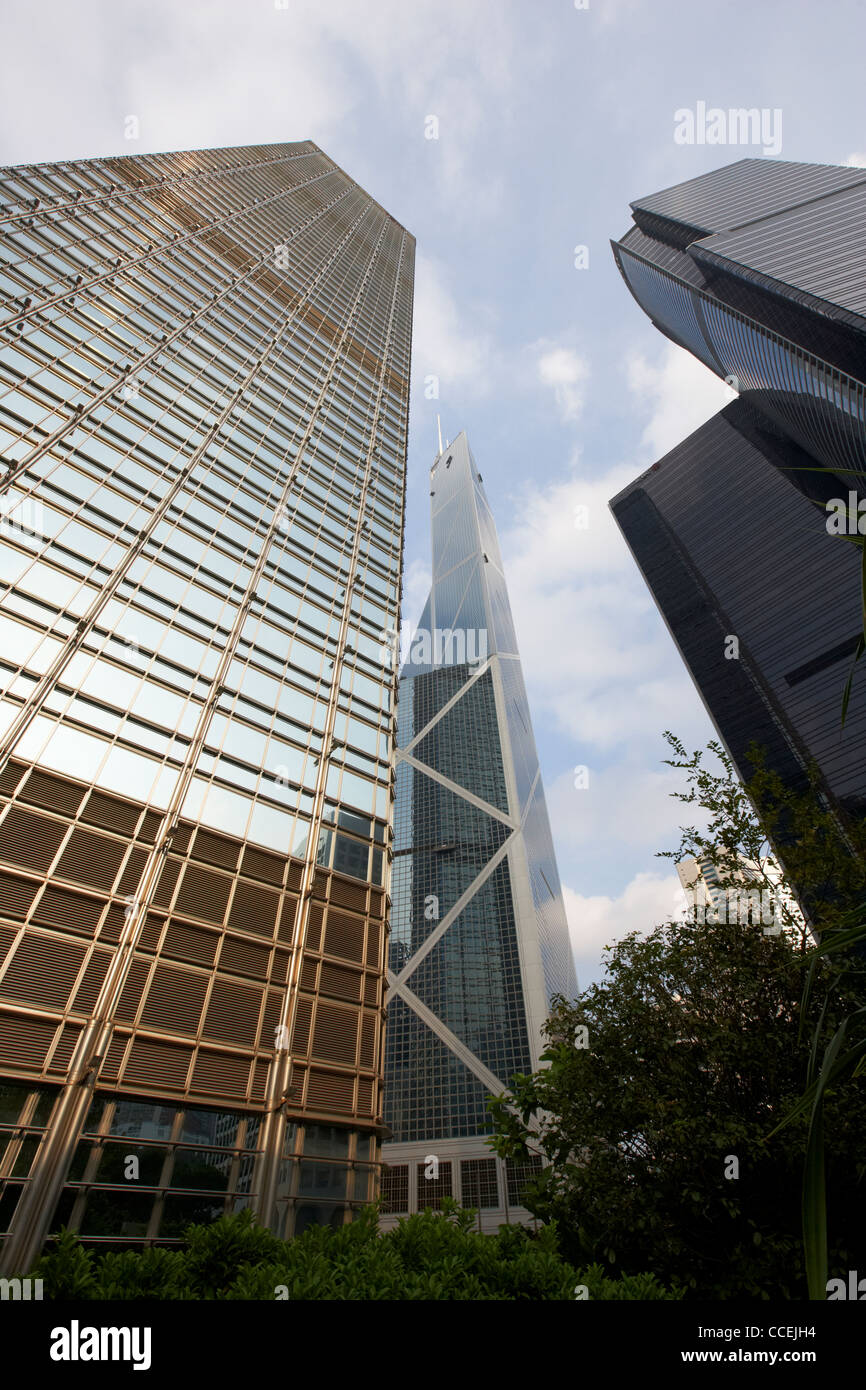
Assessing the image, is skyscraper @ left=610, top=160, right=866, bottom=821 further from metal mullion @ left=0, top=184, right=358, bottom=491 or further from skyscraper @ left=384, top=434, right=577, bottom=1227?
metal mullion @ left=0, top=184, right=358, bottom=491

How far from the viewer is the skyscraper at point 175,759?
13.9m

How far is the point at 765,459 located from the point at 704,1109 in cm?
12293

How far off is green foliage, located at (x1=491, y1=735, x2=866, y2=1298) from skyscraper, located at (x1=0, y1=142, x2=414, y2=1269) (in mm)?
5743

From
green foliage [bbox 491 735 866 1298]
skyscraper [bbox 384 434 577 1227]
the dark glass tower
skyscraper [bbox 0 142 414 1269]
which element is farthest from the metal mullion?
the dark glass tower

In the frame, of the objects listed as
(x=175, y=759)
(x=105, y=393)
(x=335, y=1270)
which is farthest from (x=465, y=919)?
(x=335, y=1270)

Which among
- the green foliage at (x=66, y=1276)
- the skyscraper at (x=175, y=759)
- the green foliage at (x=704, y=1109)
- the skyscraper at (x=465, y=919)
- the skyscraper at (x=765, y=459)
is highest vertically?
the skyscraper at (x=765, y=459)

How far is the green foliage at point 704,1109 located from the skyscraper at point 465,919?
51.9 metres

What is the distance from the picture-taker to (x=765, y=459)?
115 m

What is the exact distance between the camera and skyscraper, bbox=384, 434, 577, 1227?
7281 centimetres

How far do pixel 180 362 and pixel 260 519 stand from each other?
950cm

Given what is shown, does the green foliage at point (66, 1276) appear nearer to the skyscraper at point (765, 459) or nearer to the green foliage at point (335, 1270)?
the green foliage at point (335, 1270)

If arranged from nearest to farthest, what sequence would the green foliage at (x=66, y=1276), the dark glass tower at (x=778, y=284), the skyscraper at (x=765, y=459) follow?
1. the green foliage at (x=66, y=1276)
2. the dark glass tower at (x=778, y=284)
3. the skyscraper at (x=765, y=459)

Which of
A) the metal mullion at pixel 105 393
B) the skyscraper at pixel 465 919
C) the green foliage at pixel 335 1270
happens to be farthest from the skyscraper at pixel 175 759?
the skyscraper at pixel 465 919

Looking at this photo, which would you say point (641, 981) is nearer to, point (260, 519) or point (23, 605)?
point (23, 605)
